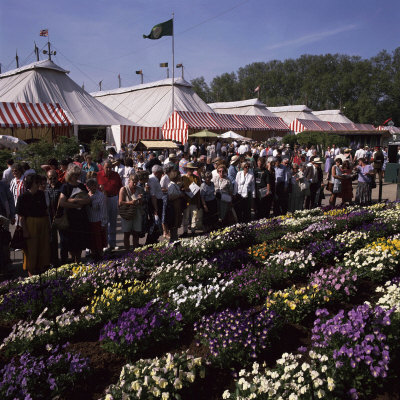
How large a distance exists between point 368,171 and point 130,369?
11.4 m

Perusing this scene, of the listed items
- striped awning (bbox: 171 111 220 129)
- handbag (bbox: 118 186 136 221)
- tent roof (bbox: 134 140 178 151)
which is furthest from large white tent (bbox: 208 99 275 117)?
handbag (bbox: 118 186 136 221)

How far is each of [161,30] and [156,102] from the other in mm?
9230

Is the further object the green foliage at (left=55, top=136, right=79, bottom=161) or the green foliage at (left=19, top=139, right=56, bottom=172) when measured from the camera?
the green foliage at (left=55, top=136, right=79, bottom=161)

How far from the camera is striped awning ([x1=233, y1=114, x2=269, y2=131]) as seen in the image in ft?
120

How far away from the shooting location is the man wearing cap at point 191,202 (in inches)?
347

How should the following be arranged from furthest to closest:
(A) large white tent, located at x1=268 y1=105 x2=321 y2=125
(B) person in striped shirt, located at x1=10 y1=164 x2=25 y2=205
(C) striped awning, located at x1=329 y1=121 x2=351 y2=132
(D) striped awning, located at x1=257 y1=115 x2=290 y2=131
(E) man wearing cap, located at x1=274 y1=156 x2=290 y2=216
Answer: (A) large white tent, located at x1=268 y1=105 x2=321 y2=125 → (C) striped awning, located at x1=329 y1=121 x2=351 y2=132 → (D) striped awning, located at x1=257 y1=115 x2=290 y2=131 → (E) man wearing cap, located at x1=274 y1=156 x2=290 y2=216 → (B) person in striped shirt, located at x1=10 y1=164 x2=25 y2=205

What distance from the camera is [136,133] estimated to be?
27.1 meters

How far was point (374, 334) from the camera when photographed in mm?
3322

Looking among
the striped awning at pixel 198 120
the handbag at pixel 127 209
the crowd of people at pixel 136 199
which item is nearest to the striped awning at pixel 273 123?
the striped awning at pixel 198 120

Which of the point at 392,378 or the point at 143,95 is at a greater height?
the point at 143,95

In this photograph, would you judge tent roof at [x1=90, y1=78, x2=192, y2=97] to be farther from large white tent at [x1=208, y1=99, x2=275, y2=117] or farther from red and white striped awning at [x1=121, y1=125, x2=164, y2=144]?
large white tent at [x1=208, y1=99, x2=275, y2=117]

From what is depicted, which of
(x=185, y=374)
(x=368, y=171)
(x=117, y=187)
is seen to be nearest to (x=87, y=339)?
(x=185, y=374)

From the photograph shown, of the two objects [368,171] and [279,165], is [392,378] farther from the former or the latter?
[368,171]

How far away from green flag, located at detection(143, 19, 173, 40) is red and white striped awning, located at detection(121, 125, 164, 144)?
6.45 m
